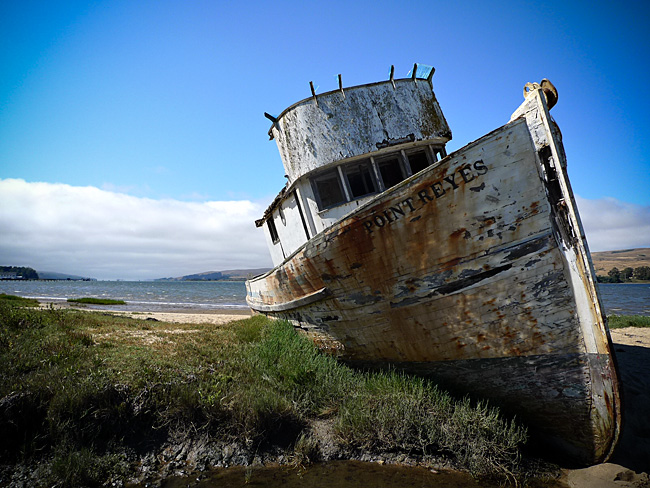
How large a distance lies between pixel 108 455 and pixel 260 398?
1.27m

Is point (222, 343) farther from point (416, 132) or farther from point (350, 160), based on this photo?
point (416, 132)

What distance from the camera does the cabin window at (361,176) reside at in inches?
191

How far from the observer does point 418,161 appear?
5.20 m

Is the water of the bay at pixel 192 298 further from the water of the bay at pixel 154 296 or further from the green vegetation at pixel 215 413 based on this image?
the green vegetation at pixel 215 413

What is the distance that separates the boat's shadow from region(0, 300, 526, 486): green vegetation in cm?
102

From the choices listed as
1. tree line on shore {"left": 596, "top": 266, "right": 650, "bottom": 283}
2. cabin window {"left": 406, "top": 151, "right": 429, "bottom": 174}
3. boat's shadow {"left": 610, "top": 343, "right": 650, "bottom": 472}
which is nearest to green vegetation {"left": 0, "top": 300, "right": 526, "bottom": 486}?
boat's shadow {"left": 610, "top": 343, "right": 650, "bottom": 472}

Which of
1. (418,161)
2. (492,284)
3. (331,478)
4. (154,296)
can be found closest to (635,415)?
(492,284)

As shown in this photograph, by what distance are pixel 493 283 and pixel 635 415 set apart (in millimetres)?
2593

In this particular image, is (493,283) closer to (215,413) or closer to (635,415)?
(635,415)

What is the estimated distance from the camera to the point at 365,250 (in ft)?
11.4

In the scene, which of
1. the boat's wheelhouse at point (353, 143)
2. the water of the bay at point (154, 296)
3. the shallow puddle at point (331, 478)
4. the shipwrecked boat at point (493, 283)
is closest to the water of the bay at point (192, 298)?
the water of the bay at point (154, 296)

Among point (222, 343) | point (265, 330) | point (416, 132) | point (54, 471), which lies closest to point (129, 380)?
point (54, 471)

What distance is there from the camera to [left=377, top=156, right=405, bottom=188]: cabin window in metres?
5.11

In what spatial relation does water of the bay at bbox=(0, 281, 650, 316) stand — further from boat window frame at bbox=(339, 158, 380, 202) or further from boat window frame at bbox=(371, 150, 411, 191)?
boat window frame at bbox=(339, 158, 380, 202)
